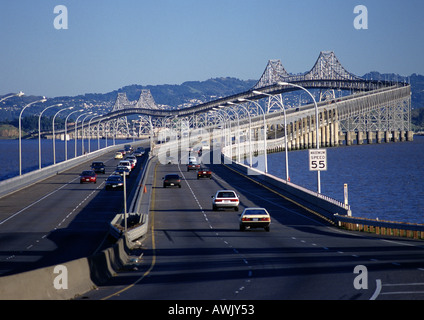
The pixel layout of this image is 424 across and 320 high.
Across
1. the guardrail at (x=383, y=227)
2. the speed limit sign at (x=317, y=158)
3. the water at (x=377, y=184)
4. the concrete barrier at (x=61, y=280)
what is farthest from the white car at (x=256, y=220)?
the water at (x=377, y=184)

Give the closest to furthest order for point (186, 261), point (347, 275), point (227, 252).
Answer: point (347, 275), point (186, 261), point (227, 252)

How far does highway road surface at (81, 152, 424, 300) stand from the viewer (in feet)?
67.3

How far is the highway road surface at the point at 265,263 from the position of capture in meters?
20.5

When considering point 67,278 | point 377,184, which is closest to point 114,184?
point 377,184

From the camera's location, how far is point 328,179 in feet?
403

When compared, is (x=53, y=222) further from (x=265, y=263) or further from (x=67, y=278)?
(x=67, y=278)

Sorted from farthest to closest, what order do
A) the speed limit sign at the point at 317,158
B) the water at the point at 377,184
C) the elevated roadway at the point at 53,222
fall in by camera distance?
1. the water at the point at 377,184
2. the speed limit sign at the point at 317,158
3. the elevated roadway at the point at 53,222

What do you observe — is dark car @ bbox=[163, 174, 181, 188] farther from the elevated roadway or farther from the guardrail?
the guardrail

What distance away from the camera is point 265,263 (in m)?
27.7

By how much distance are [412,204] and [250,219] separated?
4401cm

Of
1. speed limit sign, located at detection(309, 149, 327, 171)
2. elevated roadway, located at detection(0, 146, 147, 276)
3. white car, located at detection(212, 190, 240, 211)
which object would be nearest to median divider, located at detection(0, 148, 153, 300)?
elevated roadway, located at detection(0, 146, 147, 276)

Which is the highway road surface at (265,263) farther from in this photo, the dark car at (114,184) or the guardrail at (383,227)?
the dark car at (114,184)
